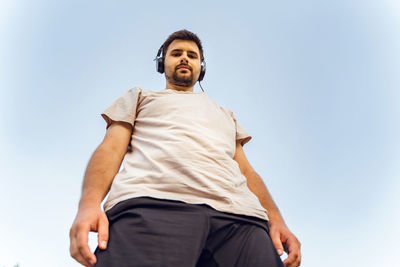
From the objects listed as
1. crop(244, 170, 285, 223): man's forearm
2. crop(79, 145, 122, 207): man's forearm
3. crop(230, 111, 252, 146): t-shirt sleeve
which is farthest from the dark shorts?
crop(230, 111, 252, 146): t-shirt sleeve

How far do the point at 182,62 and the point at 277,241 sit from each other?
162 centimetres

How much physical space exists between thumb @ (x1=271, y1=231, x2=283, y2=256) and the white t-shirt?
0.15 m

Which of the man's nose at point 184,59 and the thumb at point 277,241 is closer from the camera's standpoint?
the thumb at point 277,241

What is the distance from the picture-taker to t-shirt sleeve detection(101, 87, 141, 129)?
2125 mm

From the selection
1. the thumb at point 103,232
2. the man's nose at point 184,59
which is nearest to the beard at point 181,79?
A: the man's nose at point 184,59

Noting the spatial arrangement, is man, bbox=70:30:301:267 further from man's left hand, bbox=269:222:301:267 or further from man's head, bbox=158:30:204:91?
man's head, bbox=158:30:204:91

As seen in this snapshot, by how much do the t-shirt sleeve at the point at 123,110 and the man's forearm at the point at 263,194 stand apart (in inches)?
35.6

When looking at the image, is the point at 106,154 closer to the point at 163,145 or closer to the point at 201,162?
the point at 163,145

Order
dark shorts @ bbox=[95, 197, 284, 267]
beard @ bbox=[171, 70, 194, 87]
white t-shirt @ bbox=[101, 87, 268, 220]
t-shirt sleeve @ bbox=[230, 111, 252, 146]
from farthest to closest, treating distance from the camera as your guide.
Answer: beard @ bbox=[171, 70, 194, 87], t-shirt sleeve @ bbox=[230, 111, 252, 146], white t-shirt @ bbox=[101, 87, 268, 220], dark shorts @ bbox=[95, 197, 284, 267]

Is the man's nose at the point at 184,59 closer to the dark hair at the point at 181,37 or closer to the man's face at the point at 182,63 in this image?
the man's face at the point at 182,63

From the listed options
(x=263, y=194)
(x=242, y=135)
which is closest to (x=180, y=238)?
(x=263, y=194)

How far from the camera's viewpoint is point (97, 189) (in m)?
1.73

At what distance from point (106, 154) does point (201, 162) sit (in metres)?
0.56

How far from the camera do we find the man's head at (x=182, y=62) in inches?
109
